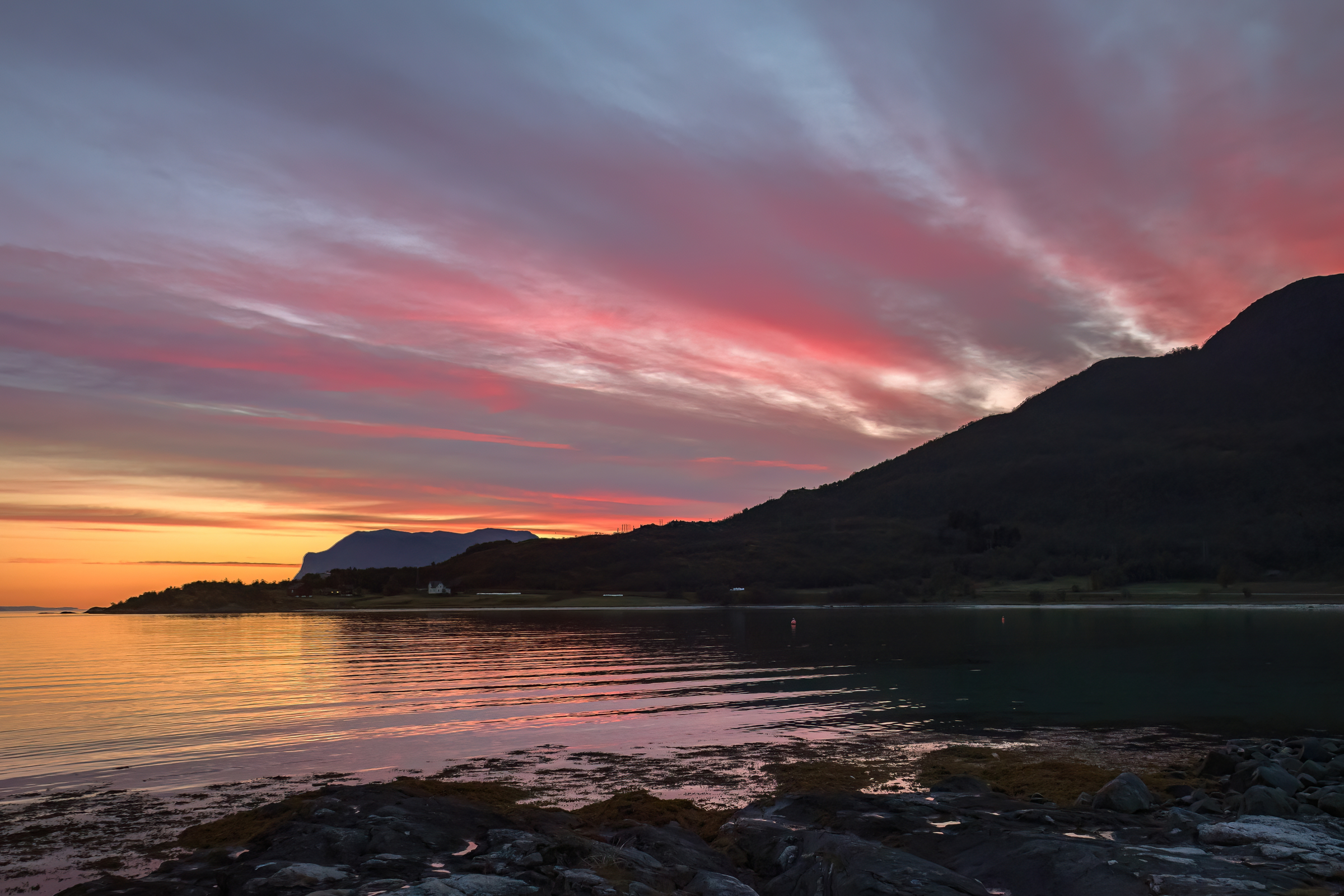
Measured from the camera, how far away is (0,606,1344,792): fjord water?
1227 inches

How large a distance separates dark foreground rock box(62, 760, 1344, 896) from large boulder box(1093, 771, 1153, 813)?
0.07 meters

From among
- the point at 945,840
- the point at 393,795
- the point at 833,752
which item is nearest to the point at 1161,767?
the point at 833,752

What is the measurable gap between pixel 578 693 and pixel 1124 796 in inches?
1255

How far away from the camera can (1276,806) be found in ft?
62.6

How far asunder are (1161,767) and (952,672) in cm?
3224

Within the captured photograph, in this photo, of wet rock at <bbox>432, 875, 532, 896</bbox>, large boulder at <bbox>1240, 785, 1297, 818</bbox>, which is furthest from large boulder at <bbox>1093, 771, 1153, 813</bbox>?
wet rock at <bbox>432, 875, 532, 896</bbox>

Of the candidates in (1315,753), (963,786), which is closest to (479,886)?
(963,786)

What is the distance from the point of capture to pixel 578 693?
47.0m

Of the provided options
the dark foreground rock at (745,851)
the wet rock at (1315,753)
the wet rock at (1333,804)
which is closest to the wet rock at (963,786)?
the dark foreground rock at (745,851)

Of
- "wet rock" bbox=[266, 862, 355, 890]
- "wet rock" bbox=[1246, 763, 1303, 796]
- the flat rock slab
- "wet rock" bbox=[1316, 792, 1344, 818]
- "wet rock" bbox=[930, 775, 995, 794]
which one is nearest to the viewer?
"wet rock" bbox=[266, 862, 355, 890]

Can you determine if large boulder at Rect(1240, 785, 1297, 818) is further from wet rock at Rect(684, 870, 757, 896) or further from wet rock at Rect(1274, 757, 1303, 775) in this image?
wet rock at Rect(684, 870, 757, 896)

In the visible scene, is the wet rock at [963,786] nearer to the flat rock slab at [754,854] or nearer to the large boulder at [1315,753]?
the flat rock slab at [754,854]

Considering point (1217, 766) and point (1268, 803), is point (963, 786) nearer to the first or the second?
point (1268, 803)

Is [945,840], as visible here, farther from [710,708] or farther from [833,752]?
[710,708]
